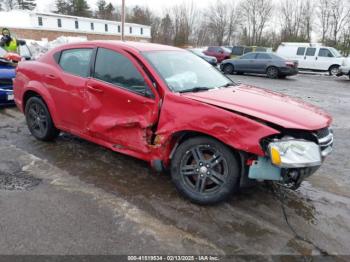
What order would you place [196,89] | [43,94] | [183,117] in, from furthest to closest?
1. [43,94]
2. [196,89]
3. [183,117]

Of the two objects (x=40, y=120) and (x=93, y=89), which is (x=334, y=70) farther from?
(x=93, y=89)

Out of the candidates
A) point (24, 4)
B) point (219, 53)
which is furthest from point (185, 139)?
point (24, 4)

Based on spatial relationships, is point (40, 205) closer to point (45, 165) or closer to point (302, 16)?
point (45, 165)

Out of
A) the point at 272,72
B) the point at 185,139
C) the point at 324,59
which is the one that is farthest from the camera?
the point at 324,59

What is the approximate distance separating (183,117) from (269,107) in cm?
91

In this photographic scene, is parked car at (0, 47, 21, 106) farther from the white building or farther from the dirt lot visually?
the white building

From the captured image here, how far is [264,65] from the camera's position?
18.7 m

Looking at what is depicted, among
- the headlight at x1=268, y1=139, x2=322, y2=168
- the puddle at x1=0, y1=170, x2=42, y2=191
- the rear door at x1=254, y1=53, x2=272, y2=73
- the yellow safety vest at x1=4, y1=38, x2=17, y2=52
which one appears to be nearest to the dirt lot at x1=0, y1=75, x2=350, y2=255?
the puddle at x1=0, y1=170, x2=42, y2=191

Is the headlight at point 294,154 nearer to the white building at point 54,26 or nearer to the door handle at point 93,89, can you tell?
the door handle at point 93,89

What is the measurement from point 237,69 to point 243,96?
16.6 m

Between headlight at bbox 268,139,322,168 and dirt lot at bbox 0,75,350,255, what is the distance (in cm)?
68

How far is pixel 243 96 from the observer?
3.78 meters

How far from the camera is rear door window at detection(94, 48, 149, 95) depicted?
3.82m

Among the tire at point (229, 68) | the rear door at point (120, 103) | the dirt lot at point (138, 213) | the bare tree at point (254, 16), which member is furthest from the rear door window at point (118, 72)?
the bare tree at point (254, 16)
